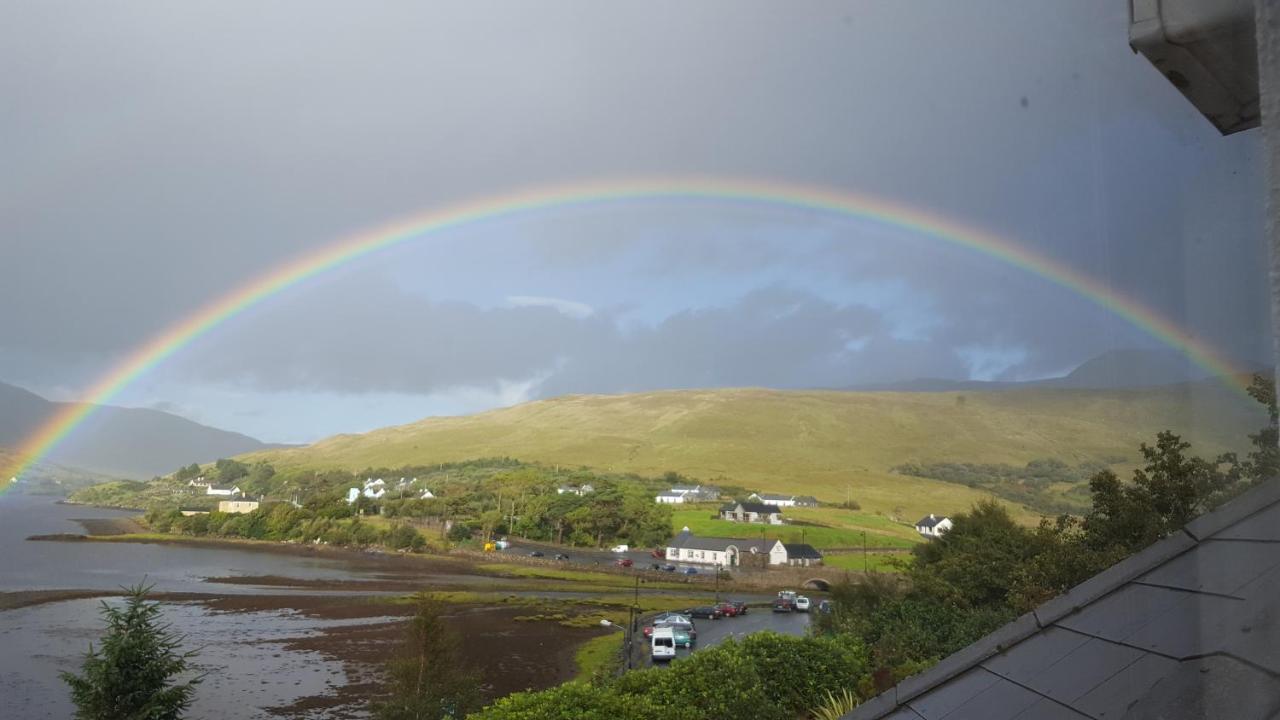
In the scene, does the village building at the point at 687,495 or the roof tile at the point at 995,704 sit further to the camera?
the village building at the point at 687,495

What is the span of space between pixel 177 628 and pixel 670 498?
79.0 meters

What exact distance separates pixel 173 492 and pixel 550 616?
156915 mm

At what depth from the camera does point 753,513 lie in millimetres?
107312

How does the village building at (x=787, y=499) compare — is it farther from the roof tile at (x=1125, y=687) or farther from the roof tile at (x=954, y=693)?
the roof tile at (x=1125, y=687)

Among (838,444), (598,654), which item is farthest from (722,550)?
(838,444)

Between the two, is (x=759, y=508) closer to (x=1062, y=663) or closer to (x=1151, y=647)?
(x=1062, y=663)

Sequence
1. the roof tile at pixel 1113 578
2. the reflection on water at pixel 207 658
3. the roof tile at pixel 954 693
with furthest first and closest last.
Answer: the reflection on water at pixel 207 658, the roof tile at pixel 954 693, the roof tile at pixel 1113 578

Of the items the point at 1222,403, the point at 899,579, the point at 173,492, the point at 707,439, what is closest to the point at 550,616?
the point at 899,579

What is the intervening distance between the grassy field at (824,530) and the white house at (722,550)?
287cm

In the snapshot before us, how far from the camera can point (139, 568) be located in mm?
94688

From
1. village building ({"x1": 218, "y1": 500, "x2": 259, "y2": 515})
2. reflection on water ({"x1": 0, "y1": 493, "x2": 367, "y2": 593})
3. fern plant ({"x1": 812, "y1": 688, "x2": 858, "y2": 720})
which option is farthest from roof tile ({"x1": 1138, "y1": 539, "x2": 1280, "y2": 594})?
village building ({"x1": 218, "y1": 500, "x2": 259, "y2": 515})

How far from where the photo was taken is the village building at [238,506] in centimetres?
13962

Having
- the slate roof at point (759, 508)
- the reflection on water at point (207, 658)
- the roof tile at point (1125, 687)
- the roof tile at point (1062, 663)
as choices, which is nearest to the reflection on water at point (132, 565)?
the reflection on water at point (207, 658)

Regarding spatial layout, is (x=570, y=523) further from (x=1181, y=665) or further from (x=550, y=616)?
(x=1181, y=665)
